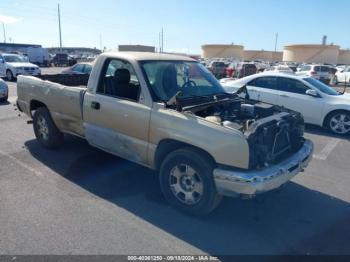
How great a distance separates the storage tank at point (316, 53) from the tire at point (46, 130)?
7544cm

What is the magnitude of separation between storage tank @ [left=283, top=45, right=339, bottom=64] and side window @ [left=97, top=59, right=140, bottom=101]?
A: 75741mm

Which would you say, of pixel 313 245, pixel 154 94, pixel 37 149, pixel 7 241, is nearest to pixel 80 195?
pixel 7 241

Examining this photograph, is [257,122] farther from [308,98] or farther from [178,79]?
[308,98]

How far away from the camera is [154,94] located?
4.23 metres

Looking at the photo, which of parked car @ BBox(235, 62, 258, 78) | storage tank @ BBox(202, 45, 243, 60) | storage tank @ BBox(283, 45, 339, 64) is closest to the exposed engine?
parked car @ BBox(235, 62, 258, 78)

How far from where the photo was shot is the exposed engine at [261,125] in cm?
362

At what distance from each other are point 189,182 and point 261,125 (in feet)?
3.66

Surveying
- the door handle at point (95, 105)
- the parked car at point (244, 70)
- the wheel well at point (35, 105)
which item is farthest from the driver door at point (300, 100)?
the parked car at point (244, 70)

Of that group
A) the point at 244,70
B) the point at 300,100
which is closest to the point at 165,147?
the point at 300,100

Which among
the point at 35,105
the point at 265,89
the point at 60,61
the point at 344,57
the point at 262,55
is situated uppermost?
the point at 344,57

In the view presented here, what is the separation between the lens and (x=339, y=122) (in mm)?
8523

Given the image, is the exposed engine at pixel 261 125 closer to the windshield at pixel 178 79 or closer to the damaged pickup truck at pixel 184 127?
the damaged pickup truck at pixel 184 127

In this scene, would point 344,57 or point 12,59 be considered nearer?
point 12,59

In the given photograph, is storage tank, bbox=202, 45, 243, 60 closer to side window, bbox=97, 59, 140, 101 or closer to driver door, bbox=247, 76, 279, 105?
driver door, bbox=247, 76, 279, 105
